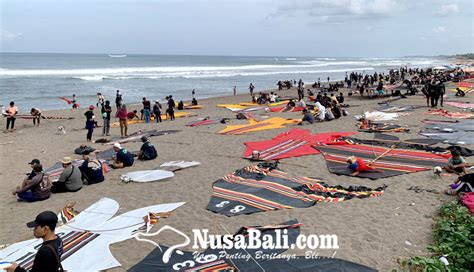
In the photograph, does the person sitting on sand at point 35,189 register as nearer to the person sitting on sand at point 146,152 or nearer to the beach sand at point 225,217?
the beach sand at point 225,217

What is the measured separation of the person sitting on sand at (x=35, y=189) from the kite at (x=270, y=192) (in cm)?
358

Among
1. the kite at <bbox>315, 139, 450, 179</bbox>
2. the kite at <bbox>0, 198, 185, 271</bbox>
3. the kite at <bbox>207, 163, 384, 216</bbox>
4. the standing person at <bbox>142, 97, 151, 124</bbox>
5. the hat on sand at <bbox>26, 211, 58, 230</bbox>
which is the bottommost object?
the kite at <bbox>0, 198, 185, 271</bbox>

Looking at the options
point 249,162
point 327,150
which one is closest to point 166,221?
point 249,162

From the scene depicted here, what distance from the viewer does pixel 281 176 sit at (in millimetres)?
8508

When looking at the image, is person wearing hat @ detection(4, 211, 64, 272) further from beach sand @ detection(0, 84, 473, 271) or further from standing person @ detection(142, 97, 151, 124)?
standing person @ detection(142, 97, 151, 124)

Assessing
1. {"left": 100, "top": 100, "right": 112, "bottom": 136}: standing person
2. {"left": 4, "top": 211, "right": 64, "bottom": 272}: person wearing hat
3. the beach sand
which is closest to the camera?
{"left": 4, "top": 211, "right": 64, "bottom": 272}: person wearing hat

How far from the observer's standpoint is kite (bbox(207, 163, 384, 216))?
22.6ft

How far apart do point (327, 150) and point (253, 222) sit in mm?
5133

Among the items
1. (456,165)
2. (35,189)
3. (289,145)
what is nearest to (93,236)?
(35,189)

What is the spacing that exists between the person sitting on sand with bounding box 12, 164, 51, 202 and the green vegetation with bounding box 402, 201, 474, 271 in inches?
273

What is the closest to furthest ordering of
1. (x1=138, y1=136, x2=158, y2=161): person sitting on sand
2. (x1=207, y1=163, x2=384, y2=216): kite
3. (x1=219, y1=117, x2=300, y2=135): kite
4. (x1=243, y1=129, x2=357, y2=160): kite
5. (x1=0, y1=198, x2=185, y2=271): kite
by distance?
(x1=0, y1=198, x2=185, y2=271): kite → (x1=207, y1=163, x2=384, y2=216): kite → (x1=243, y1=129, x2=357, y2=160): kite → (x1=138, y1=136, x2=158, y2=161): person sitting on sand → (x1=219, y1=117, x2=300, y2=135): kite

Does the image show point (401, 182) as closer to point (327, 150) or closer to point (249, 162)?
point (327, 150)

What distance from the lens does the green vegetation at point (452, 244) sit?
4727 millimetres

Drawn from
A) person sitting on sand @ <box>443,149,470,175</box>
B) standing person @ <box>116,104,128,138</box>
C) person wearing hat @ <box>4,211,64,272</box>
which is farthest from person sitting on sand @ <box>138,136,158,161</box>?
person sitting on sand @ <box>443,149,470,175</box>
